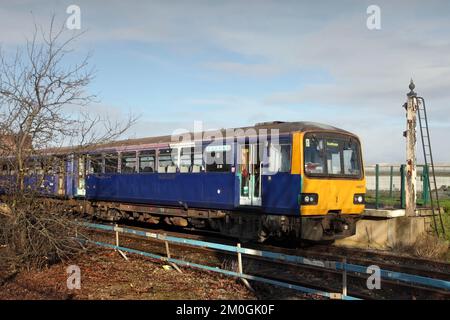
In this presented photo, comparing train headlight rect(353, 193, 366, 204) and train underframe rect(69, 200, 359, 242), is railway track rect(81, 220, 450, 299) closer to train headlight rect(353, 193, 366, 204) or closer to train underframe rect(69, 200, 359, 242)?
train underframe rect(69, 200, 359, 242)

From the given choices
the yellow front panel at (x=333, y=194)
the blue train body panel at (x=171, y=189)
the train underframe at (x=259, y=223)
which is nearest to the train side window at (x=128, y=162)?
the blue train body panel at (x=171, y=189)

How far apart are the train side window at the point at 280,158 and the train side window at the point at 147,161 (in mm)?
4425

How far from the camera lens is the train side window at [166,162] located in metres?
14.1

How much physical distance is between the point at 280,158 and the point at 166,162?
4139 mm

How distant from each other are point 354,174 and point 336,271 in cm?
393

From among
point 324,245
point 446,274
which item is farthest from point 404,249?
point 446,274

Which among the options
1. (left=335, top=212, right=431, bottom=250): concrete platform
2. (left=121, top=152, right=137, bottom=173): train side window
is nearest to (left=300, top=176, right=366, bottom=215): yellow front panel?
(left=335, top=212, right=431, bottom=250): concrete platform

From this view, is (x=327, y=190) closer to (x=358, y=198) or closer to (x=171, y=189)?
(x=358, y=198)

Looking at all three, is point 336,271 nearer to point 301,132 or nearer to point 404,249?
point 301,132

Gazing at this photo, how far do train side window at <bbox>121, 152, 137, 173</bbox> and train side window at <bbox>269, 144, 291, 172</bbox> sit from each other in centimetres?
548

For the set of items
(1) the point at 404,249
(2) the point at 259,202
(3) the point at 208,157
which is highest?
(3) the point at 208,157

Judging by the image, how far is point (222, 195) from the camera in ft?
41.3

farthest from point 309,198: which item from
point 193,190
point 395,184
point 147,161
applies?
point 395,184

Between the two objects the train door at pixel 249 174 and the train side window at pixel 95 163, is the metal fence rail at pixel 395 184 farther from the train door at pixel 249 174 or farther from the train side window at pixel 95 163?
the train side window at pixel 95 163
